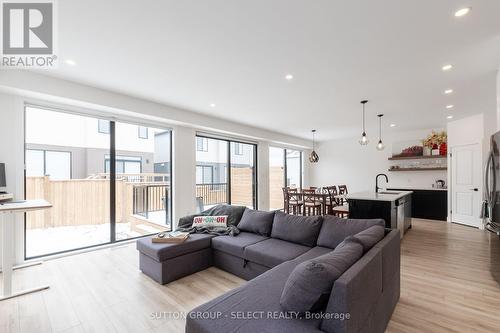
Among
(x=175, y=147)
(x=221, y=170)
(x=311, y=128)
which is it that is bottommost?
(x=221, y=170)

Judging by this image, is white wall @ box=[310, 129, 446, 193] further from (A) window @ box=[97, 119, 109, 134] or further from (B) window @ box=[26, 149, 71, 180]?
(B) window @ box=[26, 149, 71, 180]

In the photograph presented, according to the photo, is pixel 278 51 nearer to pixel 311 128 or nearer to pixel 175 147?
pixel 175 147

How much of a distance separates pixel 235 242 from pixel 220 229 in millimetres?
553

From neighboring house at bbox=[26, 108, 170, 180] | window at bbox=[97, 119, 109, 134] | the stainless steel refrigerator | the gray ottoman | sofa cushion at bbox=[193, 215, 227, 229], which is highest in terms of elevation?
window at bbox=[97, 119, 109, 134]

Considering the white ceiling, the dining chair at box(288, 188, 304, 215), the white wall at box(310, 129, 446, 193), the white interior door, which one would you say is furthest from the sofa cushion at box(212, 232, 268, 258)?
the white wall at box(310, 129, 446, 193)

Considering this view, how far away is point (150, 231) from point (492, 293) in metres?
5.32

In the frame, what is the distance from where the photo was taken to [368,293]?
149cm

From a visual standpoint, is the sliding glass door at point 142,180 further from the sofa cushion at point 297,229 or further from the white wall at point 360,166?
the white wall at point 360,166

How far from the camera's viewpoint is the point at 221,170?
640cm

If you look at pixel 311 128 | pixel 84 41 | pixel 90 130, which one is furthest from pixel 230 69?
pixel 311 128

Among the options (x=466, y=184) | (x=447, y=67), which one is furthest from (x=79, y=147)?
(x=466, y=184)


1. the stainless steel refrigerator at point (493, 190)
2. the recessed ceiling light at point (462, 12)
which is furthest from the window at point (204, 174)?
the stainless steel refrigerator at point (493, 190)

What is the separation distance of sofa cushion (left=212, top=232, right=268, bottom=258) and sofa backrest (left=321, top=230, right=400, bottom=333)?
1522mm

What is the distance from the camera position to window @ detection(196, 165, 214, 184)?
573 cm
